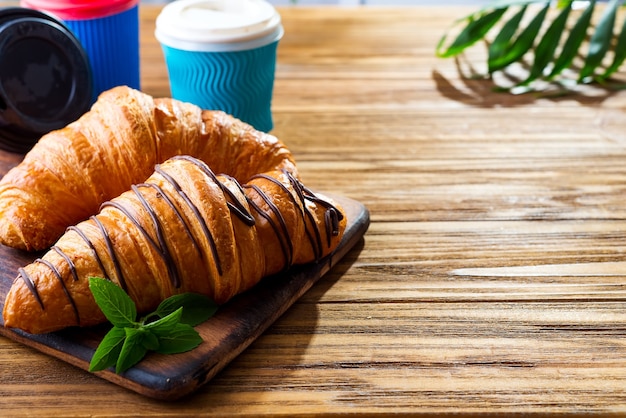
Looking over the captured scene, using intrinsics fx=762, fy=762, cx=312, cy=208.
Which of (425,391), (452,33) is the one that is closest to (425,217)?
(425,391)

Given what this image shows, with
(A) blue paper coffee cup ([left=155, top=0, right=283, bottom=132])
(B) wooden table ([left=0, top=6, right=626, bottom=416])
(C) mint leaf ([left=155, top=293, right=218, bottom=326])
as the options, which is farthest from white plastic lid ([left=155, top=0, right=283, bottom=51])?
(C) mint leaf ([left=155, top=293, right=218, bottom=326])

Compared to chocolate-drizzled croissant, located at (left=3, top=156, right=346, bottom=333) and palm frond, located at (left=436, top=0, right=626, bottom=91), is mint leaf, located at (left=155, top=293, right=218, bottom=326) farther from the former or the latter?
palm frond, located at (left=436, top=0, right=626, bottom=91)

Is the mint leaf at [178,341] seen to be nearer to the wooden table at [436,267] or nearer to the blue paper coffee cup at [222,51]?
the wooden table at [436,267]

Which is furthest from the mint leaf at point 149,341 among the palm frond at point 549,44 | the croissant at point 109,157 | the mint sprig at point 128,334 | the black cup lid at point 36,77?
the palm frond at point 549,44

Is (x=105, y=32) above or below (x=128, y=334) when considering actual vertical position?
above

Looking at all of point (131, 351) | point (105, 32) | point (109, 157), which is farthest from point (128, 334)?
point (105, 32)

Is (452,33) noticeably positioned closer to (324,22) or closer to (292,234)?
(324,22)

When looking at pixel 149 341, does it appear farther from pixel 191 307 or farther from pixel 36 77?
pixel 36 77
